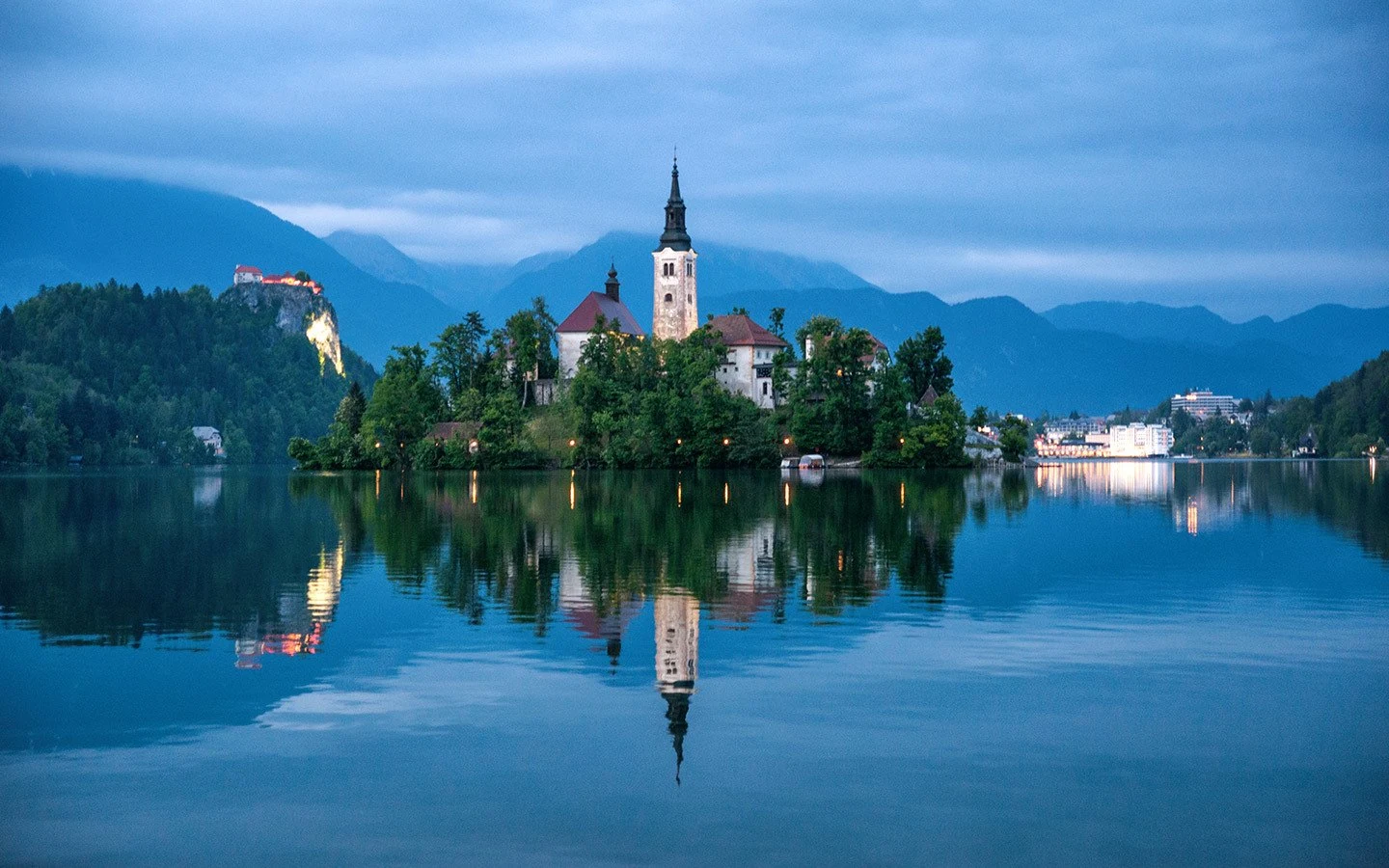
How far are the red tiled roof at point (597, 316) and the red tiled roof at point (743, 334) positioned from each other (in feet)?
25.7

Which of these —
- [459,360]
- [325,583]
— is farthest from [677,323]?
[325,583]

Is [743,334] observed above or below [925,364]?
above

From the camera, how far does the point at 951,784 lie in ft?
41.8

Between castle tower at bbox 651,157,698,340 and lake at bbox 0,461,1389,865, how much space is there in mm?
101549

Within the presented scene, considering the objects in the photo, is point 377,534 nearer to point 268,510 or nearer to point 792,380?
point 268,510

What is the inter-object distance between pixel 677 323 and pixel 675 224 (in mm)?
10940

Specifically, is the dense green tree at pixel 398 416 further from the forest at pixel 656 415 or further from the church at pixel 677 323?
the church at pixel 677 323

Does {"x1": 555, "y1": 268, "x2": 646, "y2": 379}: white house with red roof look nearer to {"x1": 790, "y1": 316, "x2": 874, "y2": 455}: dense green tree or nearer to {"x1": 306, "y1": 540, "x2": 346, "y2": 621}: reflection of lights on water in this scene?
{"x1": 790, "y1": 316, "x2": 874, "y2": 455}: dense green tree

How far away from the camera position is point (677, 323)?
136m

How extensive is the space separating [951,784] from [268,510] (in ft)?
151

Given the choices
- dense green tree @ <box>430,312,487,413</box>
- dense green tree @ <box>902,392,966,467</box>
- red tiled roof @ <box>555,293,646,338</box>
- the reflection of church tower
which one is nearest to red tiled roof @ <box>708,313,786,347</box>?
red tiled roof @ <box>555,293,646,338</box>

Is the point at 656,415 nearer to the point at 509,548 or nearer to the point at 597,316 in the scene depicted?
the point at 597,316

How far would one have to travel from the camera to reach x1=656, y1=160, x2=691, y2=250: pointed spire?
13688 cm

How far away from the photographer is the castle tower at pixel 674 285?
444ft
